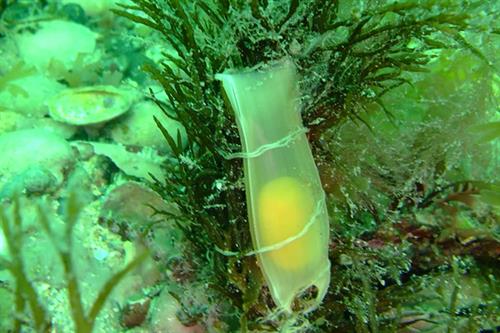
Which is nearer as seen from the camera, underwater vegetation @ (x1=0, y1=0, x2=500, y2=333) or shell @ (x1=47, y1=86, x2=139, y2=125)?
underwater vegetation @ (x1=0, y1=0, x2=500, y2=333)

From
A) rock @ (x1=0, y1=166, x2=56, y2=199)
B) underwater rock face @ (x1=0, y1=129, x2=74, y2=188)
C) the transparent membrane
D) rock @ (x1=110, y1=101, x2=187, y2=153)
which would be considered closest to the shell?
rock @ (x1=110, y1=101, x2=187, y2=153)

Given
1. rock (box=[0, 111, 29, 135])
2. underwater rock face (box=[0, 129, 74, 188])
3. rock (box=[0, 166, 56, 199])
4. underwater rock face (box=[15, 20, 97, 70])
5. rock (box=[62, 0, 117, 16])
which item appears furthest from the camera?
rock (box=[62, 0, 117, 16])

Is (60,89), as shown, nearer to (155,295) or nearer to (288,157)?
(155,295)

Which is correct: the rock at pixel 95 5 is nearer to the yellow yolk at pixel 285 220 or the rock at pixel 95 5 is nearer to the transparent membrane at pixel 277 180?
the transparent membrane at pixel 277 180

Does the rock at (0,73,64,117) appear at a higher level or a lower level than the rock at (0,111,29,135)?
higher

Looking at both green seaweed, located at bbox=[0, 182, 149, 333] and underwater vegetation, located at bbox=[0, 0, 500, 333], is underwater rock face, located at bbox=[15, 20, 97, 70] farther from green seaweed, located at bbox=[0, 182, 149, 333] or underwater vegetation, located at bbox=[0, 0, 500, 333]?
green seaweed, located at bbox=[0, 182, 149, 333]

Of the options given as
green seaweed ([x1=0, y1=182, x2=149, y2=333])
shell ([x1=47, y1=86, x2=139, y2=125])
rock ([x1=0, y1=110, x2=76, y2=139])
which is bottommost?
rock ([x1=0, y1=110, x2=76, y2=139])

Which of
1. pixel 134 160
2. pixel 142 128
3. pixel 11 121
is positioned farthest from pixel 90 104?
pixel 134 160
